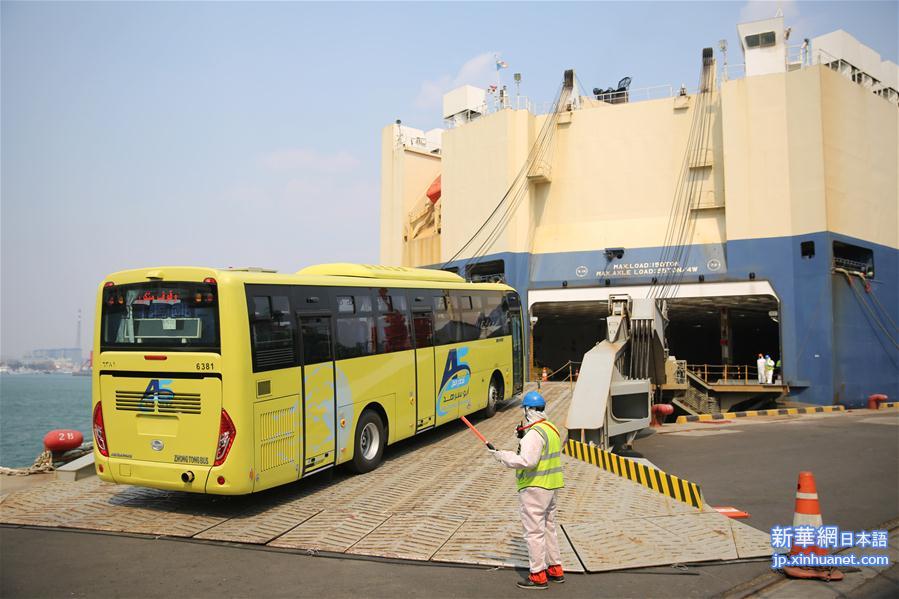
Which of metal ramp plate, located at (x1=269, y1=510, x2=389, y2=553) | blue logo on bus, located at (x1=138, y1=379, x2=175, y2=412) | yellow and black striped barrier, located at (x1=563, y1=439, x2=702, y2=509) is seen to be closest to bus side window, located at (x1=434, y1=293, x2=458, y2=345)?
yellow and black striped barrier, located at (x1=563, y1=439, x2=702, y2=509)

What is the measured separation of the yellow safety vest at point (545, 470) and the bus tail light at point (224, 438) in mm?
3751

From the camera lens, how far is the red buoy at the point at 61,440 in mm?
11977

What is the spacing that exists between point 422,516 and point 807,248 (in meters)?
20.8

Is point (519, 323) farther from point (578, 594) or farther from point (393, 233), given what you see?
point (393, 233)

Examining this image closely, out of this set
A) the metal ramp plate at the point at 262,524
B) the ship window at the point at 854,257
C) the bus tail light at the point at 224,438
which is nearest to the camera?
the metal ramp plate at the point at 262,524

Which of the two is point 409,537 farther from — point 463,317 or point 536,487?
point 463,317

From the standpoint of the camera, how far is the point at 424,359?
12.2 metres

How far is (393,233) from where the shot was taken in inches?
1369

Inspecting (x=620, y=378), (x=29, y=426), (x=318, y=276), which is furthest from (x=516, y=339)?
(x=29, y=426)

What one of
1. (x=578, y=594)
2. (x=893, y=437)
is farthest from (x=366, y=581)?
(x=893, y=437)

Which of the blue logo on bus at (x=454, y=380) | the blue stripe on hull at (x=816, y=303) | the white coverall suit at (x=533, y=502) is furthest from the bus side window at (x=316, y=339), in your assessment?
the blue stripe on hull at (x=816, y=303)

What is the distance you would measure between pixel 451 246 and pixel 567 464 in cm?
2000

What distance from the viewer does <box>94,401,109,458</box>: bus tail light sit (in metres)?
8.48

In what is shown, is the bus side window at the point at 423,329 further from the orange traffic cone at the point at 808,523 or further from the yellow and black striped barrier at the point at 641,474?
the orange traffic cone at the point at 808,523
